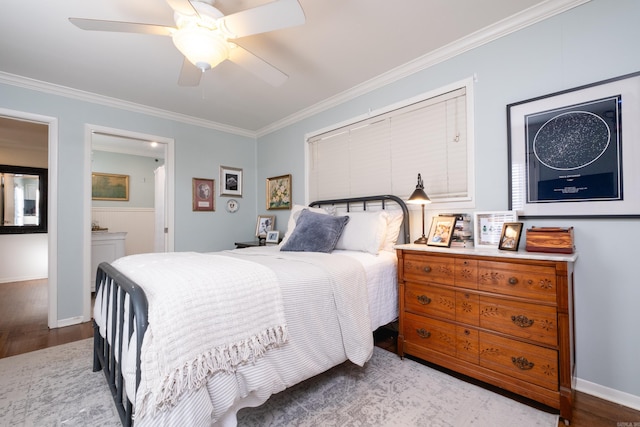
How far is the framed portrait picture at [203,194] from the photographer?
391cm

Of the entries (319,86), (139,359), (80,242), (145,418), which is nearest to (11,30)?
(80,242)

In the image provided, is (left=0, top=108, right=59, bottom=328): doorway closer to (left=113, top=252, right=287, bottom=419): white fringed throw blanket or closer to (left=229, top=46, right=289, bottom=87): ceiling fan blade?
(left=113, top=252, right=287, bottom=419): white fringed throw blanket

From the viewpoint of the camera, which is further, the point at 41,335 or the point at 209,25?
the point at 41,335

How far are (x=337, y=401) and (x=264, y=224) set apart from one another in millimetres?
2862

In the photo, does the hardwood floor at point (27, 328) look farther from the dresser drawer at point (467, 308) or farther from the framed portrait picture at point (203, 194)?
the dresser drawer at point (467, 308)

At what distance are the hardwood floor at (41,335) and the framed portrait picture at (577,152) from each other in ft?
3.55

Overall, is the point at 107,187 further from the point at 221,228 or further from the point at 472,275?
the point at 472,275

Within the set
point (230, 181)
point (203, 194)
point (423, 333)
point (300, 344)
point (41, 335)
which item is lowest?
point (41, 335)

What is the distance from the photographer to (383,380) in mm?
1854

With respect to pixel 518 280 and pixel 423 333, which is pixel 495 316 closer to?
pixel 518 280

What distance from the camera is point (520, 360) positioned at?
1.59 m

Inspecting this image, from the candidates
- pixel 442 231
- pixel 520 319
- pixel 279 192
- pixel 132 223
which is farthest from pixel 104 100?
pixel 520 319

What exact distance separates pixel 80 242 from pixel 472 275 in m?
3.79

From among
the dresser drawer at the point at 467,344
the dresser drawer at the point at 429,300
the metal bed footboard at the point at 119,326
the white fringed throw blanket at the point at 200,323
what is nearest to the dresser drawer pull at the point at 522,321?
the dresser drawer at the point at 467,344
